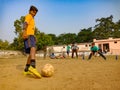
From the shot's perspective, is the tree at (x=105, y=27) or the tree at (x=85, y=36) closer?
the tree at (x=105, y=27)

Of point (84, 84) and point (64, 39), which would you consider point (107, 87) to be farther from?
point (64, 39)

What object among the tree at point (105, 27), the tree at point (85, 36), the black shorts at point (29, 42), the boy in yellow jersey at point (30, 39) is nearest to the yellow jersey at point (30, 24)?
the boy in yellow jersey at point (30, 39)

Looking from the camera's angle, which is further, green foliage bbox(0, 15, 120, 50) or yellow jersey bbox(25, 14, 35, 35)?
green foliage bbox(0, 15, 120, 50)

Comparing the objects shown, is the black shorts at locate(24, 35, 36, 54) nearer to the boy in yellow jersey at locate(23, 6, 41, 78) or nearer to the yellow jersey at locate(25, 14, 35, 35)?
the boy in yellow jersey at locate(23, 6, 41, 78)

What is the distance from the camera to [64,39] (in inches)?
3563

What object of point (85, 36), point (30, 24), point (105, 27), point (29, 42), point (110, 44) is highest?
point (105, 27)

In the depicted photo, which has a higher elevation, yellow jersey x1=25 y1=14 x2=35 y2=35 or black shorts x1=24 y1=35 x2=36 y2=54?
yellow jersey x1=25 y1=14 x2=35 y2=35

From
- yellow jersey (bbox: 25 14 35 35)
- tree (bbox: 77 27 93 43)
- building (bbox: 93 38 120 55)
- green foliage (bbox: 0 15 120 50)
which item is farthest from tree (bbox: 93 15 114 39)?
yellow jersey (bbox: 25 14 35 35)

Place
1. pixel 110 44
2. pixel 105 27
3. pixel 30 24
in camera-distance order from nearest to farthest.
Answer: pixel 30 24
pixel 110 44
pixel 105 27

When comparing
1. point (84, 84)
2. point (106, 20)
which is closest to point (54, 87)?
→ point (84, 84)

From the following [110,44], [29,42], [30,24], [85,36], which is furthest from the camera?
[85,36]

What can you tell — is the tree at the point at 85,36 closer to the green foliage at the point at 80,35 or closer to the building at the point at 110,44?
the green foliage at the point at 80,35

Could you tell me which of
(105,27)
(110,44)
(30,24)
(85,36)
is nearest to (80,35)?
(85,36)

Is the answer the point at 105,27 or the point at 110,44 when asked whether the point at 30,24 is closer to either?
the point at 110,44
